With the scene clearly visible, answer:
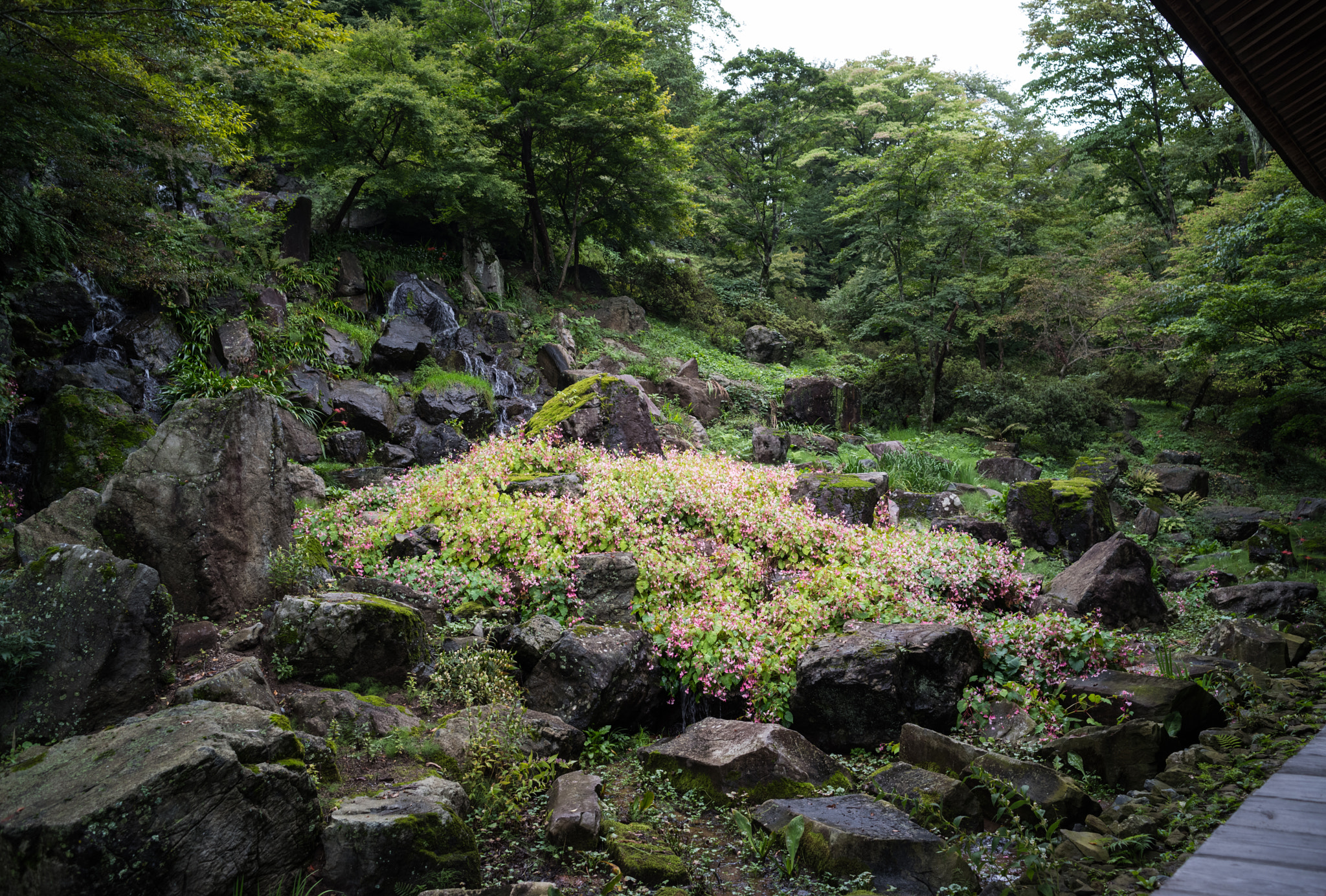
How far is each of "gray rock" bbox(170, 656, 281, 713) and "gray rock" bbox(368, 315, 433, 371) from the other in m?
9.88

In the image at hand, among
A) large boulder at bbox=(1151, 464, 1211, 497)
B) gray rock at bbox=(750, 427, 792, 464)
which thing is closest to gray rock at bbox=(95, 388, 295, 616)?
gray rock at bbox=(750, 427, 792, 464)

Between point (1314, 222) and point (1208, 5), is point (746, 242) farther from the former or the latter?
point (1208, 5)

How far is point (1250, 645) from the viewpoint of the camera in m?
6.15

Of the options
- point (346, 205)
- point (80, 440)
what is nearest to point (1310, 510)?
point (80, 440)

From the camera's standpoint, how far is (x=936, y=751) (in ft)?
15.9

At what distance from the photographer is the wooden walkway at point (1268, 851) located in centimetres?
149

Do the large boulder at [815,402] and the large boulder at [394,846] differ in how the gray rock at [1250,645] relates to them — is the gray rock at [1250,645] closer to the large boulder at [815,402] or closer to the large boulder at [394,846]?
the large boulder at [394,846]

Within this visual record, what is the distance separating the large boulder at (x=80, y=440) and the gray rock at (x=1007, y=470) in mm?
14951

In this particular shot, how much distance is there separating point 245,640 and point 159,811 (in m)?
2.49

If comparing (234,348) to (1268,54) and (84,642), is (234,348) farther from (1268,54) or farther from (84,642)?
(1268,54)

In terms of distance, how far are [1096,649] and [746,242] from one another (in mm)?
23136

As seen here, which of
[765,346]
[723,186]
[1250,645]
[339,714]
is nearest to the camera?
A: [339,714]

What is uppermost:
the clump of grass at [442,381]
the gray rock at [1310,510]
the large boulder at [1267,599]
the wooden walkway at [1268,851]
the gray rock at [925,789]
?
the clump of grass at [442,381]

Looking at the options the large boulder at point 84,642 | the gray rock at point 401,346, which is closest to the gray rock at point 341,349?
the gray rock at point 401,346
